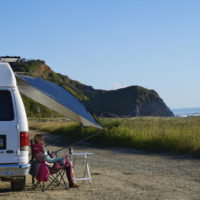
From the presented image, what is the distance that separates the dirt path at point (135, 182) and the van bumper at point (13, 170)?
55cm

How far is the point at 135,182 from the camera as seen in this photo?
1048 cm

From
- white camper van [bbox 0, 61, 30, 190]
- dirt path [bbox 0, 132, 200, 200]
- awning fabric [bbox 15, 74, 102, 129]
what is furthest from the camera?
awning fabric [bbox 15, 74, 102, 129]

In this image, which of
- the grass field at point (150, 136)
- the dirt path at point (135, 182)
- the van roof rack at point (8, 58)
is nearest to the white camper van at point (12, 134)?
the dirt path at point (135, 182)

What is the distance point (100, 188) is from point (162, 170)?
345 centimetres

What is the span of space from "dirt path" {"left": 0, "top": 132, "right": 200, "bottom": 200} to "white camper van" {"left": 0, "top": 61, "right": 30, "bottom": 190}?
2.17 feet

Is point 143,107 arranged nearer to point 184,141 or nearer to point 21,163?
point 184,141

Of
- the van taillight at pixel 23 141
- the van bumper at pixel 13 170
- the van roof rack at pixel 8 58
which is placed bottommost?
the van bumper at pixel 13 170

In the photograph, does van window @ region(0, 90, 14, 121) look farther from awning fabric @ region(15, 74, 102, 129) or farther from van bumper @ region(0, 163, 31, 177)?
awning fabric @ region(15, 74, 102, 129)

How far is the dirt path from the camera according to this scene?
8.85 meters

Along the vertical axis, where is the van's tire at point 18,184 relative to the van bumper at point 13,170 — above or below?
below

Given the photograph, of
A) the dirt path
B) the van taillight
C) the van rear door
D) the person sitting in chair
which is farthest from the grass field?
the van rear door

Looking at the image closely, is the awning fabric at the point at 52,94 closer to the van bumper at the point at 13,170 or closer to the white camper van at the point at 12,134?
the white camper van at the point at 12,134

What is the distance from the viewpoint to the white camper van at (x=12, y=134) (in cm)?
845

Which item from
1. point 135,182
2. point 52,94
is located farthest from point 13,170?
point 135,182
